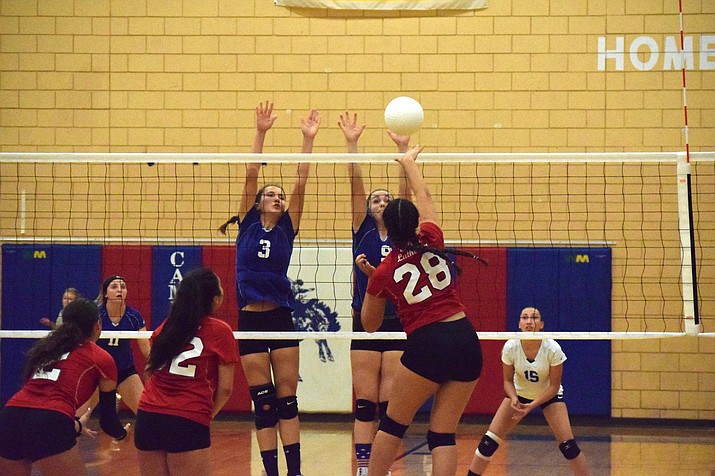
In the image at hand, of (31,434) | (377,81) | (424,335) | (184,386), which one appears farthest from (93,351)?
(377,81)

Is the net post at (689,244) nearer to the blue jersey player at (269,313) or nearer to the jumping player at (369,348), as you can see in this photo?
the jumping player at (369,348)

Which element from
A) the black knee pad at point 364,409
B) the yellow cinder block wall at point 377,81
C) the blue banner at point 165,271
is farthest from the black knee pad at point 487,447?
the blue banner at point 165,271

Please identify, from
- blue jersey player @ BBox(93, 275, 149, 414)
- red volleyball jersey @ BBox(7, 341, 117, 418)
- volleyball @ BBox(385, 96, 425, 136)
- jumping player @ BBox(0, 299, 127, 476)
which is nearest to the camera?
jumping player @ BBox(0, 299, 127, 476)

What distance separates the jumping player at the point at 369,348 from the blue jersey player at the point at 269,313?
1.55 ft

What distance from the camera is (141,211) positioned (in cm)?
1153

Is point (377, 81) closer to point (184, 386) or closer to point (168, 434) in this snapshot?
point (184, 386)

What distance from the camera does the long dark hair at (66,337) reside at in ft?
17.8

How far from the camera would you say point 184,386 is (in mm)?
4957

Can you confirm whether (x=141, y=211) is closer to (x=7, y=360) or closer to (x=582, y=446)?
(x=7, y=360)

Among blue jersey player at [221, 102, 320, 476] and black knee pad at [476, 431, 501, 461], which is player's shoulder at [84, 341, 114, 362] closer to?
blue jersey player at [221, 102, 320, 476]

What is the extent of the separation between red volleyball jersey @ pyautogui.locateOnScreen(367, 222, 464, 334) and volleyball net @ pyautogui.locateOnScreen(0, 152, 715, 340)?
5.79 meters

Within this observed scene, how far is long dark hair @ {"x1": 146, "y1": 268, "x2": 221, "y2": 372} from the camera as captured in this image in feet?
16.2

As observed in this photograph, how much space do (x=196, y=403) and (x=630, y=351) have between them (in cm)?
745

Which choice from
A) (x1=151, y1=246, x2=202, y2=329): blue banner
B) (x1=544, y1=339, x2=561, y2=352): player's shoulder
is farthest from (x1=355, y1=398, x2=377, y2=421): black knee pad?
(x1=151, y1=246, x2=202, y2=329): blue banner
